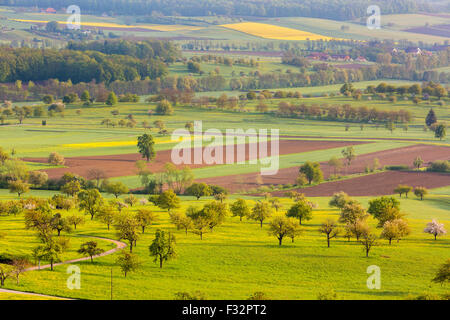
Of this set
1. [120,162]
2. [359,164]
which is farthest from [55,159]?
[359,164]

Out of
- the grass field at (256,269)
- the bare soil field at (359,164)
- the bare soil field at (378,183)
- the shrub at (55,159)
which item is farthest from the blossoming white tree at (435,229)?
the shrub at (55,159)

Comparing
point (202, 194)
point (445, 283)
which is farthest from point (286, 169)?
point (445, 283)

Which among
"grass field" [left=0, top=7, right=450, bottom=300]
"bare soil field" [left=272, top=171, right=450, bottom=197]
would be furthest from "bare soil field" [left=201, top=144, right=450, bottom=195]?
"bare soil field" [left=272, top=171, right=450, bottom=197]

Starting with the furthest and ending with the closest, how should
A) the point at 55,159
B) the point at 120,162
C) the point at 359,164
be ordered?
the point at 359,164 → the point at 120,162 → the point at 55,159

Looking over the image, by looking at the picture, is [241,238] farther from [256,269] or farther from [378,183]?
[378,183]

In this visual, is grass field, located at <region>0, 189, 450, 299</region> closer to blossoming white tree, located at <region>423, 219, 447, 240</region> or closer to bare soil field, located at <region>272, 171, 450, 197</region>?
blossoming white tree, located at <region>423, 219, 447, 240</region>

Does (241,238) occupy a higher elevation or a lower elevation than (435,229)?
lower

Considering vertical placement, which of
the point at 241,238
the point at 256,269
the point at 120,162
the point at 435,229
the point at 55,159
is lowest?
the point at 241,238
